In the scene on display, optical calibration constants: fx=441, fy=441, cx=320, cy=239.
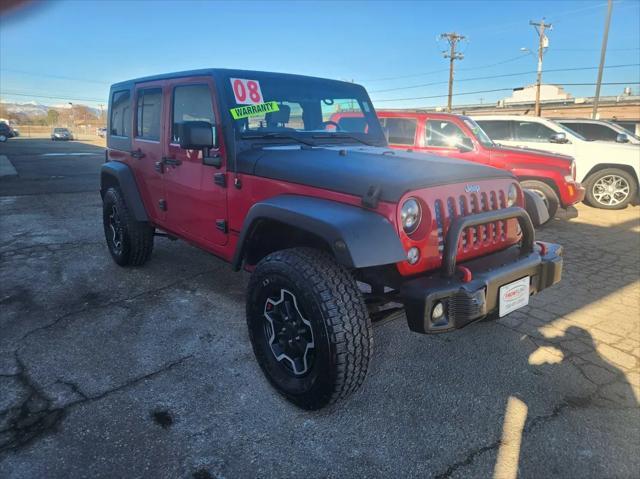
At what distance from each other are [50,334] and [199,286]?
1.33 metres

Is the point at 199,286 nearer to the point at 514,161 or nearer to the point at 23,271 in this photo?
the point at 23,271

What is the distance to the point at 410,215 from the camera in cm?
225

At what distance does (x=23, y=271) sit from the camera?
4.61 metres

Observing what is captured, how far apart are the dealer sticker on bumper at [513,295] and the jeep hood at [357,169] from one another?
24.8 inches

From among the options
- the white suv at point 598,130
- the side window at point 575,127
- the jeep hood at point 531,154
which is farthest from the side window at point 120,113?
the side window at point 575,127

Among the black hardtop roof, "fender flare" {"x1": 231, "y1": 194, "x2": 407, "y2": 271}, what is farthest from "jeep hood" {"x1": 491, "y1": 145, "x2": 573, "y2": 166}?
"fender flare" {"x1": 231, "y1": 194, "x2": 407, "y2": 271}

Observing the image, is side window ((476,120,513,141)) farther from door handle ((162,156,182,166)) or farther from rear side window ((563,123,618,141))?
door handle ((162,156,182,166))

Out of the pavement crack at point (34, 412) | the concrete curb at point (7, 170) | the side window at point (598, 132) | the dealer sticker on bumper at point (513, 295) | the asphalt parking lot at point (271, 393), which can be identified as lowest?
the pavement crack at point (34, 412)

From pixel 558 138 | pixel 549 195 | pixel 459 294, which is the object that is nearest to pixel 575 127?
pixel 558 138

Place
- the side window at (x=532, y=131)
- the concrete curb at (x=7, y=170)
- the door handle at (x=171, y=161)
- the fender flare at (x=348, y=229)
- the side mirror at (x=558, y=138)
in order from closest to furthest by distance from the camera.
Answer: the fender flare at (x=348, y=229)
the door handle at (x=171, y=161)
the side mirror at (x=558, y=138)
the side window at (x=532, y=131)
the concrete curb at (x=7, y=170)

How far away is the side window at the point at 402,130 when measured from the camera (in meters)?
7.37

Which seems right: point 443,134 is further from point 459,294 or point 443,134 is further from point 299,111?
point 459,294

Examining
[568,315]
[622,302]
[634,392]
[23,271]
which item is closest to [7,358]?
[23,271]

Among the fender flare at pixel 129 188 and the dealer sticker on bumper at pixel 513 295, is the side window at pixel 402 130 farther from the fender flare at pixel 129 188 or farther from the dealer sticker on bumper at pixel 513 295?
the dealer sticker on bumper at pixel 513 295
